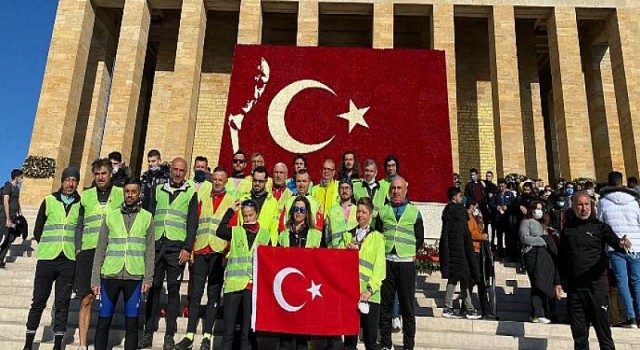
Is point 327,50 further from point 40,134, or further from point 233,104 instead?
point 40,134

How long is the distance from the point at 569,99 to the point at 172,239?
15.7 m

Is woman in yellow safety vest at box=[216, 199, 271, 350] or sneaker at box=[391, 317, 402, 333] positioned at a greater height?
woman in yellow safety vest at box=[216, 199, 271, 350]

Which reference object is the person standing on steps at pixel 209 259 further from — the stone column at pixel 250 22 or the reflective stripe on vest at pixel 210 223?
the stone column at pixel 250 22

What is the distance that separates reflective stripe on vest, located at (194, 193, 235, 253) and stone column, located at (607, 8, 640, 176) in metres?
15.4

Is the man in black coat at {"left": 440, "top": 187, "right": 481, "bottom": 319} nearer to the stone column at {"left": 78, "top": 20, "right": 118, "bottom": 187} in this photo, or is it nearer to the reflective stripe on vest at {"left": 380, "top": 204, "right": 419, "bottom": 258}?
the reflective stripe on vest at {"left": 380, "top": 204, "right": 419, "bottom": 258}

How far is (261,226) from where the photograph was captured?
5.32 meters

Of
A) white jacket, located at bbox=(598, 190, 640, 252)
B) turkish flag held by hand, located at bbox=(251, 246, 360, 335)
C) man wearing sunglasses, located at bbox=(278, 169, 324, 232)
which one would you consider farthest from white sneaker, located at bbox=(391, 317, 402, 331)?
white jacket, located at bbox=(598, 190, 640, 252)

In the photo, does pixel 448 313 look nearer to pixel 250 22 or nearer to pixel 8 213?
pixel 8 213

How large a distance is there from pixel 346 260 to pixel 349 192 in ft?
3.29

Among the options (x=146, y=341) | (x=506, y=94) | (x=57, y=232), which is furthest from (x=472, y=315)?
(x=506, y=94)

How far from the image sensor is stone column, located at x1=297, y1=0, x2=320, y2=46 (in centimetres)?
1753

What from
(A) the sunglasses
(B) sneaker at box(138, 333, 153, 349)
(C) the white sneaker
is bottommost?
→ (B) sneaker at box(138, 333, 153, 349)

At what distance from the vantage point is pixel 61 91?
1741cm

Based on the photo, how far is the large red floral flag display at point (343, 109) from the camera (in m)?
13.4
